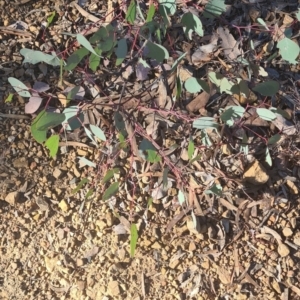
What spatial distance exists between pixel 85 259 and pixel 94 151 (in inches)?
12.3

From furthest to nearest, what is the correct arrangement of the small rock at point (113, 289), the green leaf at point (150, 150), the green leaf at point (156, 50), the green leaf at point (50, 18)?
1. the green leaf at point (50, 18)
2. the small rock at point (113, 289)
3. the green leaf at point (150, 150)
4. the green leaf at point (156, 50)

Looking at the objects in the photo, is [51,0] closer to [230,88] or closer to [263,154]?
[230,88]

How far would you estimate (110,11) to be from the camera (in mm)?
1651

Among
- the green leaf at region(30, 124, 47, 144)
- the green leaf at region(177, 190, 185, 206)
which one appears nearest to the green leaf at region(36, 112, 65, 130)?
the green leaf at region(30, 124, 47, 144)

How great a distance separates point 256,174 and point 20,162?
2.23 feet

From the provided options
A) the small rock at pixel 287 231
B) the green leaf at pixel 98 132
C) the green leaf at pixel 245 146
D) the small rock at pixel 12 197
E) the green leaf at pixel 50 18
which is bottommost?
the small rock at pixel 287 231

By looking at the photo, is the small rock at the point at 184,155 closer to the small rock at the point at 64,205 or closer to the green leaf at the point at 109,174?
the green leaf at the point at 109,174

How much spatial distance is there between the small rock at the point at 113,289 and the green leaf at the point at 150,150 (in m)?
0.37

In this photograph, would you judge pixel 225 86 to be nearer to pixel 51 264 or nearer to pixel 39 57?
pixel 39 57

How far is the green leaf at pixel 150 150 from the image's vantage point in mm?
1430

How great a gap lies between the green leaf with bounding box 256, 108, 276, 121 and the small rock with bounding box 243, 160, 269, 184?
0.13 metres

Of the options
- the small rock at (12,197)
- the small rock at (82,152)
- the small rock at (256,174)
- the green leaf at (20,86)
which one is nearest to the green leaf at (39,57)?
the green leaf at (20,86)

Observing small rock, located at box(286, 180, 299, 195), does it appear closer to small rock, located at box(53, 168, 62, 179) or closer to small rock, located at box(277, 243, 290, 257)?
small rock, located at box(277, 243, 290, 257)

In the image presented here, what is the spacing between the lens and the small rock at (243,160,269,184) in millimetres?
1558
